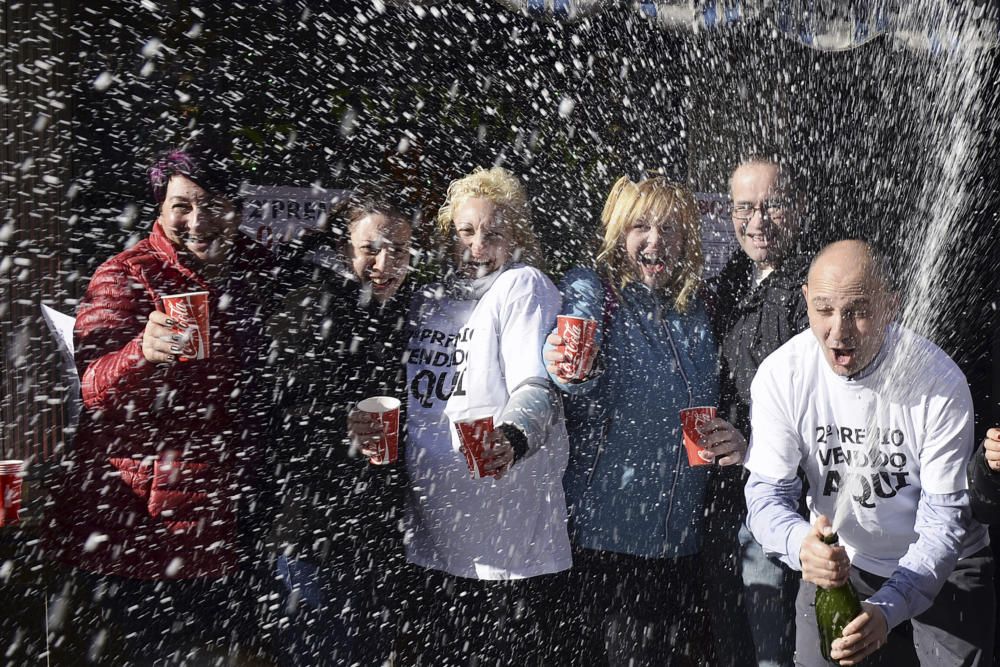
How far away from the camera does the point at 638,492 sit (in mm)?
2199

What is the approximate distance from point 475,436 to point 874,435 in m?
0.96

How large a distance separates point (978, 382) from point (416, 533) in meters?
1.51

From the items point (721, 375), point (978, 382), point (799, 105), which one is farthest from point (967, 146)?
point (721, 375)

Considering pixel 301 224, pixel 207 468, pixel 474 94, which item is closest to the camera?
pixel 207 468

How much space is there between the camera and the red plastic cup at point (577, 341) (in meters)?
1.99

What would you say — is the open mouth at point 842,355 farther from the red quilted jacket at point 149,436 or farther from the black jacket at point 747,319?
the red quilted jacket at point 149,436

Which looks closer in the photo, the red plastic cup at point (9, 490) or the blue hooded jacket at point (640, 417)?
the red plastic cup at point (9, 490)

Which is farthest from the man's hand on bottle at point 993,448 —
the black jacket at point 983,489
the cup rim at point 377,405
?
the cup rim at point 377,405

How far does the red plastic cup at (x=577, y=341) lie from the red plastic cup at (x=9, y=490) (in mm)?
1264

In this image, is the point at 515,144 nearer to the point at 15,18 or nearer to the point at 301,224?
the point at 301,224

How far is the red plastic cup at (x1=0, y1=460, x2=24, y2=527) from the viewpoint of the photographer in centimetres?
188

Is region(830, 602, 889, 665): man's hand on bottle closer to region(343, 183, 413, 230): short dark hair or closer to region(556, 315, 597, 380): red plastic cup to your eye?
region(556, 315, 597, 380): red plastic cup

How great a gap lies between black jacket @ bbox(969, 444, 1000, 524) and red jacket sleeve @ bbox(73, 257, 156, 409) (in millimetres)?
1955

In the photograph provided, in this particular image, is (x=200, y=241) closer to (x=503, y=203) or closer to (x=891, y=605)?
(x=503, y=203)
